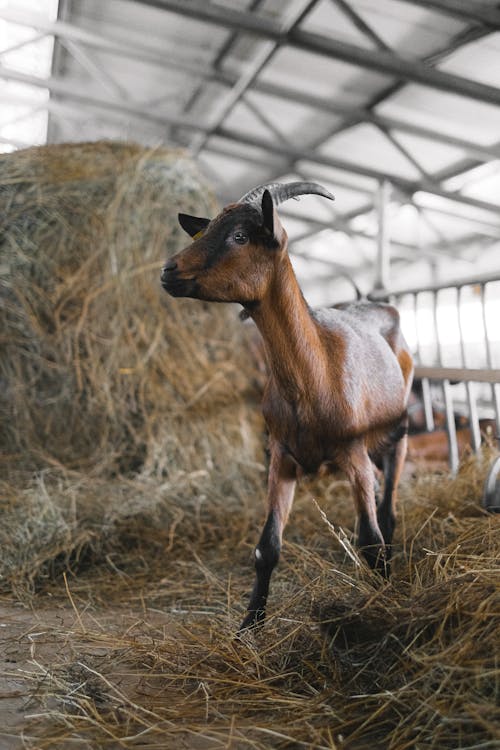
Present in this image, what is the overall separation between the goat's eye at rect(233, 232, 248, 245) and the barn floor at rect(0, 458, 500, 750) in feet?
2.82

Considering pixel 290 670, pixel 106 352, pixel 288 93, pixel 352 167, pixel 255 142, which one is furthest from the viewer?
pixel 255 142

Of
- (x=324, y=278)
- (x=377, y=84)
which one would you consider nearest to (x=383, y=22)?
(x=377, y=84)

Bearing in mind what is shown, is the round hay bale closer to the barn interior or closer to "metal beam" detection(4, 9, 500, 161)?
the barn interior

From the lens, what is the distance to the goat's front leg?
214cm

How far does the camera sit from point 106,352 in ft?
13.7

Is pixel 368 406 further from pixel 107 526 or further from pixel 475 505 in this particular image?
pixel 107 526

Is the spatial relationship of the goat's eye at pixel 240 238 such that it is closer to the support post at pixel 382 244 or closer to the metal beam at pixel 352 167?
the support post at pixel 382 244

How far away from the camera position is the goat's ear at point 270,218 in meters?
1.84

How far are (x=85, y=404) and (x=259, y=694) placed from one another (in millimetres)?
2710

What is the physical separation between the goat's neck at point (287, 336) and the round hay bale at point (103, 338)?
2.11m

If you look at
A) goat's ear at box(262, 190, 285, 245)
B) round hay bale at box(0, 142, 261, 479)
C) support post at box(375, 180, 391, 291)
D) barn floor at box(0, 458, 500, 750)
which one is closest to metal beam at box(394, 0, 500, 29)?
support post at box(375, 180, 391, 291)

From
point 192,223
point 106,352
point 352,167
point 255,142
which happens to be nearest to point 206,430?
point 106,352

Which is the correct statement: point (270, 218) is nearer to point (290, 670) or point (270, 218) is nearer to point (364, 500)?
point (364, 500)

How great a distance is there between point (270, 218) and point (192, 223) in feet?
1.16
